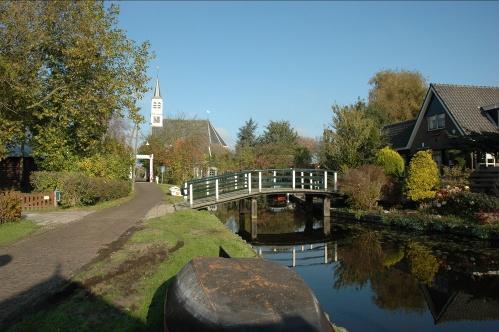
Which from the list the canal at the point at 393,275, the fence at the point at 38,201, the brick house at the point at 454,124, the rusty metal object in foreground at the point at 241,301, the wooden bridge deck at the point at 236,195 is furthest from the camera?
the brick house at the point at 454,124

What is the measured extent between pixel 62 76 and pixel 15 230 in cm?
945

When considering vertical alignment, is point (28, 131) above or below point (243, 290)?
above

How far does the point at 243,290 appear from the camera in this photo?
15.3 feet

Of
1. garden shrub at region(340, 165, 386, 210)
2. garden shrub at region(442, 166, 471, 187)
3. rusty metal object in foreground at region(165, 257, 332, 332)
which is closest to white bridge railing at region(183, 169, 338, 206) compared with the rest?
garden shrub at region(340, 165, 386, 210)

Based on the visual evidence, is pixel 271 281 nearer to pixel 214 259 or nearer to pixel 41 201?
pixel 214 259

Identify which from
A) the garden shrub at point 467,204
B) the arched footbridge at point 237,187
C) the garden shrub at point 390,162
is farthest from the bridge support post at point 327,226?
the garden shrub at point 467,204

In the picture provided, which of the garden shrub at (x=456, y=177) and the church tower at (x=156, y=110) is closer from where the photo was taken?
the garden shrub at (x=456, y=177)

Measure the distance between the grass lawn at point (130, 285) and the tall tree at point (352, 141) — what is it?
1555 cm

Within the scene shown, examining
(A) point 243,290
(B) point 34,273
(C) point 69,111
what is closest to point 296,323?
(A) point 243,290

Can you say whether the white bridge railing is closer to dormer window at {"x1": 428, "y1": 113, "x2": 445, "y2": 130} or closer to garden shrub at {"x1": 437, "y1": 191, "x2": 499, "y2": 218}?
garden shrub at {"x1": 437, "y1": 191, "x2": 499, "y2": 218}

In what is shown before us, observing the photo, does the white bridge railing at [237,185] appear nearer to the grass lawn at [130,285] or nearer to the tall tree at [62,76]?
the tall tree at [62,76]

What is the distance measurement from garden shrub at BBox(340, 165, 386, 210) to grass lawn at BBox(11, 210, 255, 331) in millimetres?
11415

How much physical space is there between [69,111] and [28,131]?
12.3 feet

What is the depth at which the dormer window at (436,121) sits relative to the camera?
90.8 ft
